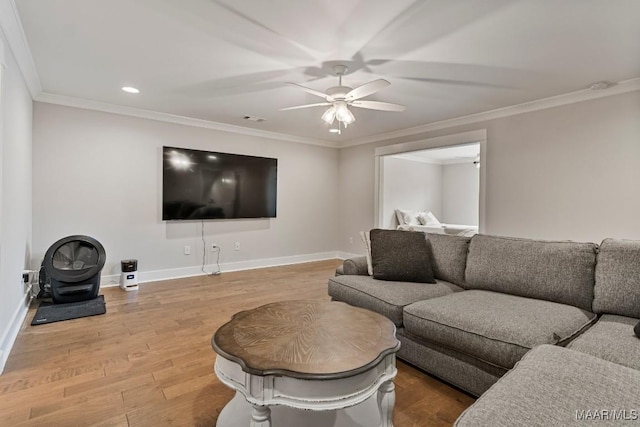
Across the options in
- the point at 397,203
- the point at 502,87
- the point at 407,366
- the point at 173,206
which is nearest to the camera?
the point at 407,366

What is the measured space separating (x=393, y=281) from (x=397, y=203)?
15.7ft

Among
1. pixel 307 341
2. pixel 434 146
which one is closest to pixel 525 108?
pixel 434 146

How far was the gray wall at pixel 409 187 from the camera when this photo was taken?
6973 millimetres

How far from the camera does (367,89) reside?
2.64 meters

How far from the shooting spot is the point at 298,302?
7.07 feet

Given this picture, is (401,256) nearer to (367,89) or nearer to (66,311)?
(367,89)

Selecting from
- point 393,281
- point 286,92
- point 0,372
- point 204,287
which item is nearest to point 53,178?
point 204,287

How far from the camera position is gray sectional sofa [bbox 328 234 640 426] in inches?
54.9

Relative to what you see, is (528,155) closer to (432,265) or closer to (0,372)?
(432,265)

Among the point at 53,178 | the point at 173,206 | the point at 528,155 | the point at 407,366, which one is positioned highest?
the point at 528,155

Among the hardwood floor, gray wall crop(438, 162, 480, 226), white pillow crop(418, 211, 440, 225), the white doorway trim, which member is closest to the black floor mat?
the hardwood floor

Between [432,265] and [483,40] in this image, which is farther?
[432,265]

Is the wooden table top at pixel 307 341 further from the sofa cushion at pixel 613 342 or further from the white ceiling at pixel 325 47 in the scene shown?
the white ceiling at pixel 325 47

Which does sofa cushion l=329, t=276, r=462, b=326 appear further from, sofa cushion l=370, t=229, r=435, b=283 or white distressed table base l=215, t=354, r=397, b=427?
white distressed table base l=215, t=354, r=397, b=427
